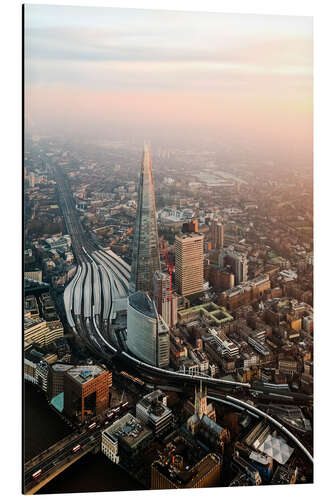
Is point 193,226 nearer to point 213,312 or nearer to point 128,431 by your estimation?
point 213,312

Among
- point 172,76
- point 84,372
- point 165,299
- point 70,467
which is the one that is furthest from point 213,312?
point 172,76

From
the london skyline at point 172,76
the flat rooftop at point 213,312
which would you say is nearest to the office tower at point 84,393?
the flat rooftop at point 213,312

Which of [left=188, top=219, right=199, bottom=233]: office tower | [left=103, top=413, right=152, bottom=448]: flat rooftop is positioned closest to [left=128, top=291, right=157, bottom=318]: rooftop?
[left=188, top=219, right=199, bottom=233]: office tower

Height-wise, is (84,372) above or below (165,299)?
below

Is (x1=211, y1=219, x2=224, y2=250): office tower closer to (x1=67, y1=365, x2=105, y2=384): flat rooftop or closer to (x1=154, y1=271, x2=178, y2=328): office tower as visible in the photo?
(x1=154, y1=271, x2=178, y2=328): office tower

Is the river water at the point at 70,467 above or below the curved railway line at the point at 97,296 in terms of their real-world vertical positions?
below

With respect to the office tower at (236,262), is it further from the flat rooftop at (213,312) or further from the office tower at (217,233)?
the flat rooftop at (213,312)

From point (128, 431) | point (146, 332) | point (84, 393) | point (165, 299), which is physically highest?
point (165, 299)
